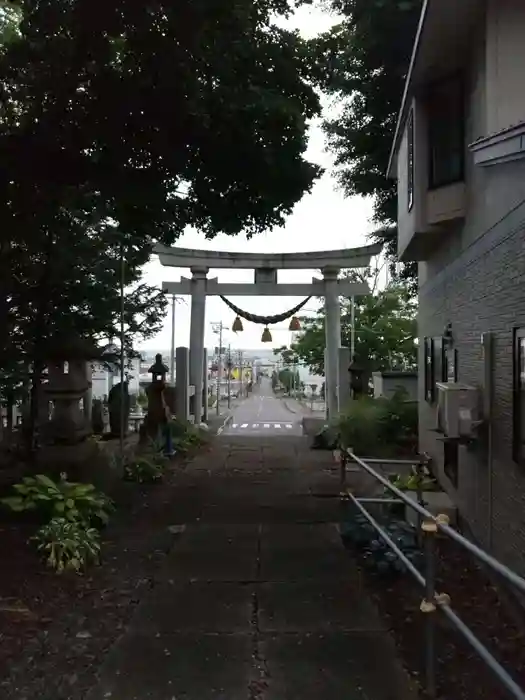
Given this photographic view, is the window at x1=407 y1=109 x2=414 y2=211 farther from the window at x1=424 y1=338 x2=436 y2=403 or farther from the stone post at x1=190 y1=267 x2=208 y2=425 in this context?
the stone post at x1=190 y1=267 x2=208 y2=425

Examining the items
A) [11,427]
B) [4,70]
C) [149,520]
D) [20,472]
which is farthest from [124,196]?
[11,427]

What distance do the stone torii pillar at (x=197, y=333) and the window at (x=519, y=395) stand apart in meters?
17.4

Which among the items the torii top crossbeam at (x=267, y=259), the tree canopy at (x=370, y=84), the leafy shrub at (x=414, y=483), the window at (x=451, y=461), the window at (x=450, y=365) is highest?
the tree canopy at (x=370, y=84)

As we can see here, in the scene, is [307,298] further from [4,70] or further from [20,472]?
[4,70]

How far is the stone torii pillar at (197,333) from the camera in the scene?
22891 millimetres

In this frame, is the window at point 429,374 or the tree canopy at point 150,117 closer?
the tree canopy at point 150,117

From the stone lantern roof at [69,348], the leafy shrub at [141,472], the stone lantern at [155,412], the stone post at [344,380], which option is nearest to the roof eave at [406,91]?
the stone lantern roof at [69,348]

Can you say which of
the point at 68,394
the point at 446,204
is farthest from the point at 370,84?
the point at 68,394

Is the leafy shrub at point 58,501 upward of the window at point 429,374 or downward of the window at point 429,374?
downward

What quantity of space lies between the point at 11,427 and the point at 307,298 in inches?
433

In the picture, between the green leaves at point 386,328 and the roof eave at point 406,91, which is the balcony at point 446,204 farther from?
the green leaves at point 386,328

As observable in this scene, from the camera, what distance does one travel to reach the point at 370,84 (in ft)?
43.9

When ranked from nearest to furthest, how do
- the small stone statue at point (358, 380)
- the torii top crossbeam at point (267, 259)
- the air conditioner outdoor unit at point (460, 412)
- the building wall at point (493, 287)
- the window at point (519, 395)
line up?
the window at point (519, 395) < the building wall at point (493, 287) < the air conditioner outdoor unit at point (460, 412) < the small stone statue at point (358, 380) < the torii top crossbeam at point (267, 259)

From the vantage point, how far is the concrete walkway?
4086 millimetres
